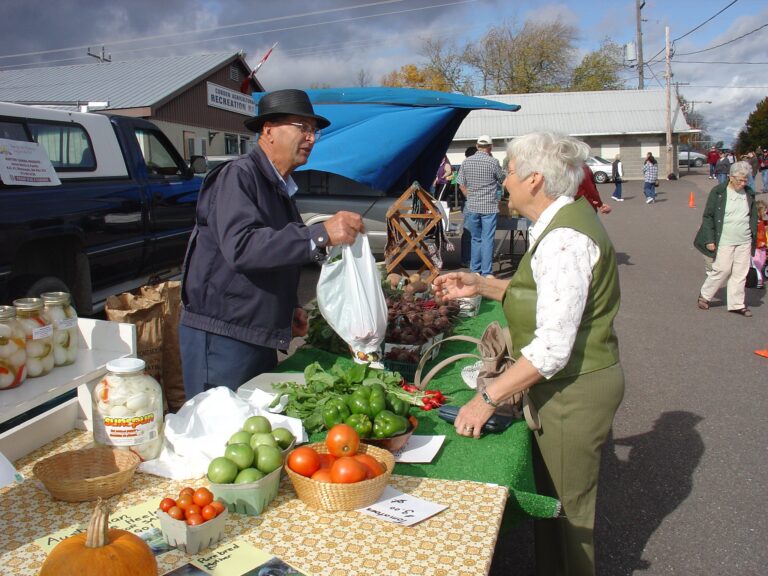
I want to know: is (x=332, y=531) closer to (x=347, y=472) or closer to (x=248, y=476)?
(x=347, y=472)

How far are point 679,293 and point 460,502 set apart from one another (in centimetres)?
873

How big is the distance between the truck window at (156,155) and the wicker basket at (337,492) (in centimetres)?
579

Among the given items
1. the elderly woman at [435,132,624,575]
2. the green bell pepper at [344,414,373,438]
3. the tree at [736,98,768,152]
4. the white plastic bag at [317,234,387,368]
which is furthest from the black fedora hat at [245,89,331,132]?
the tree at [736,98,768,152]

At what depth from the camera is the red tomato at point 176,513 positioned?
5.46 feet

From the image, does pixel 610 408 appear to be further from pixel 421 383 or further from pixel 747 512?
pixel 747 512

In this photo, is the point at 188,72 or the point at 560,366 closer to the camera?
the point at 560,366

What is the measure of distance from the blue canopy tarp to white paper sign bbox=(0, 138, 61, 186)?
2.96 m

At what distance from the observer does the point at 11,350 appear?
6.51ft

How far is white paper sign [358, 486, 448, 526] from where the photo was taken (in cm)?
183

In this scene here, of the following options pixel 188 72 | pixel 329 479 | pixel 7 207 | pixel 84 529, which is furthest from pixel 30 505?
pixel 188 72

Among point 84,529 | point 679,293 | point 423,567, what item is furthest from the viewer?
point 679,293

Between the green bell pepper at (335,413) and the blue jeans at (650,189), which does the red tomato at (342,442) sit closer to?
the green bell pepper at (335,413)

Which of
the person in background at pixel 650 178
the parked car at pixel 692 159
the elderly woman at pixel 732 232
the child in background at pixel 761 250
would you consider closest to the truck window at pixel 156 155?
the elderly woman at pixel 732 232

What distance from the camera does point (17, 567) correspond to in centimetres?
162
